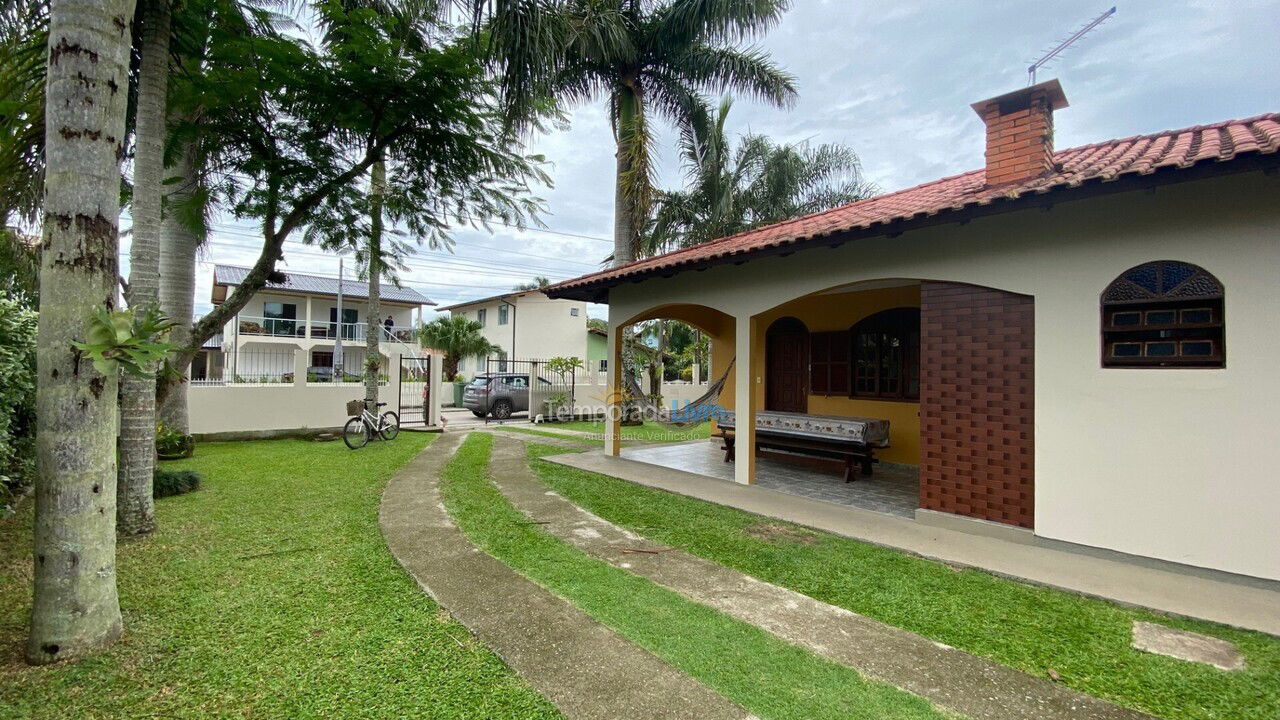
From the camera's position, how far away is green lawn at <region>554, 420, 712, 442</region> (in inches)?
448

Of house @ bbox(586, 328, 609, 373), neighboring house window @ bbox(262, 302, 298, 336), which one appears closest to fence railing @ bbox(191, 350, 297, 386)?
neighboring house window @ bbox(262, 302, 298, 336)

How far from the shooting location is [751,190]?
14.7 meters

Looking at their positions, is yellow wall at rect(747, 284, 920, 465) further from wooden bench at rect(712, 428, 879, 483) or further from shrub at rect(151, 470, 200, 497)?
shrub at rect(151, 470, 200, 497)

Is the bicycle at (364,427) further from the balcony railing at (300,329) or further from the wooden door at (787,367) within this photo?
the balcony railing at (300,329)

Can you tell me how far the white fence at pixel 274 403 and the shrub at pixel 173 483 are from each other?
14.0 ft

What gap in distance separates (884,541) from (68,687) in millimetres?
5001

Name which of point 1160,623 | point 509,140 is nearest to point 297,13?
point 509,140

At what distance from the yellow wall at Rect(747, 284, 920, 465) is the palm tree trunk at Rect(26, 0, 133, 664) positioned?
5945 millimetres

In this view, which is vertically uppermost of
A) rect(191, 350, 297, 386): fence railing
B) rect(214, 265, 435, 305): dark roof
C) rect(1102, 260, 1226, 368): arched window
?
rect(214, 265, 435, 305): dark roof

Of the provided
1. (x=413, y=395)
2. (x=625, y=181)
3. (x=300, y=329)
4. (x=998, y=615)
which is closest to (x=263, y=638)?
(x=998, y=615)

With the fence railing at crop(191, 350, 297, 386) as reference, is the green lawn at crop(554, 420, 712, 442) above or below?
below

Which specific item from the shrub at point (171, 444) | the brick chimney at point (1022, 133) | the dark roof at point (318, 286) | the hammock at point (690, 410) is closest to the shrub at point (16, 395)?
the shrub at point (171, 444)

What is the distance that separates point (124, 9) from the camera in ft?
8.21

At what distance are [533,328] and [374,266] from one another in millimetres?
17742
